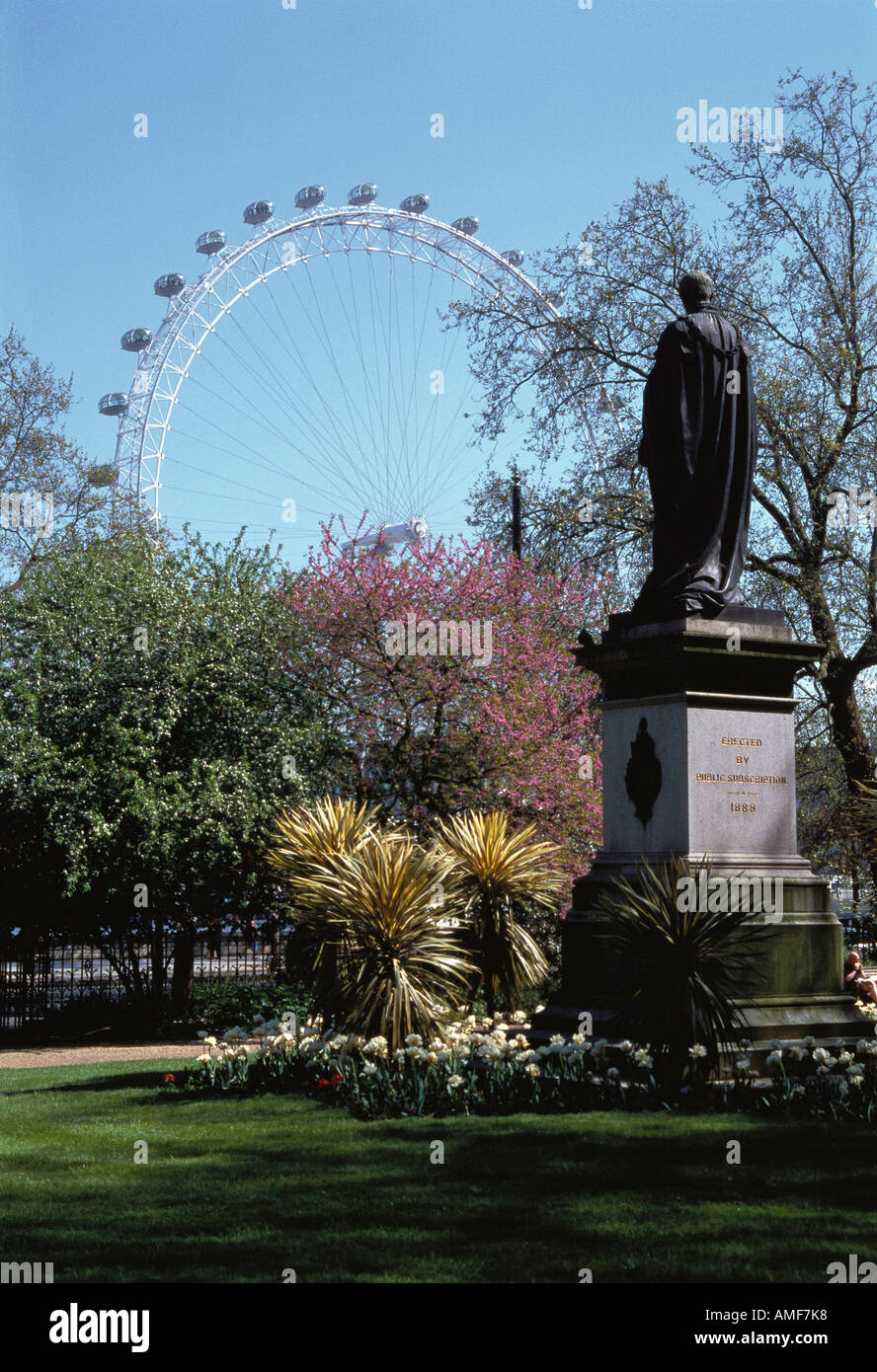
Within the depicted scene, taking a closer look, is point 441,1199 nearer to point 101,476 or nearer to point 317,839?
point 317,839

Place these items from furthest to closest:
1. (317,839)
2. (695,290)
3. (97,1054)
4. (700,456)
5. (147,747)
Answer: (147,747) < (97,1054) < (317,839) < (695,290) < (700,456)

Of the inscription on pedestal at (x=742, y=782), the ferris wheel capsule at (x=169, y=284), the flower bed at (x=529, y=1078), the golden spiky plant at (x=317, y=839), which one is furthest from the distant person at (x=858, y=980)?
the ferris wheel capsule at (x=169, y=284)

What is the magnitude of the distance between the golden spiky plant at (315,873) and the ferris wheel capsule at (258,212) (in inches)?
1563

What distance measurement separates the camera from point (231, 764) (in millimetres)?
22438

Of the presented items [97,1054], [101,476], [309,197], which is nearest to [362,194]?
[309,197]

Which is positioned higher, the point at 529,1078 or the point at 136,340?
the point at 136,340

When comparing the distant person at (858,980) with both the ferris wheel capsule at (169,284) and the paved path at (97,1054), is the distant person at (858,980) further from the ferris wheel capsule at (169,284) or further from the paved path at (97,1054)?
the ferris wheel capsule at (169,284)

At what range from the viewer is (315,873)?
12805mm

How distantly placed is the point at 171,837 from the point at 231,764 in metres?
1.96

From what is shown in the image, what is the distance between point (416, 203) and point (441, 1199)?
49.3m

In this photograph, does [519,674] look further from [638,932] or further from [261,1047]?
[638,932]

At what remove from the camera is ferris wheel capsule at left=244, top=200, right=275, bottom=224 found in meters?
49.9

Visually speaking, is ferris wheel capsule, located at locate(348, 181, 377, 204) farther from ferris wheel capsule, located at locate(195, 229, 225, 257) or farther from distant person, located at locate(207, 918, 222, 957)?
distant person, located at locate(207, 918, 222, 957)

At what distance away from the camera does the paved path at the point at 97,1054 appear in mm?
19078
